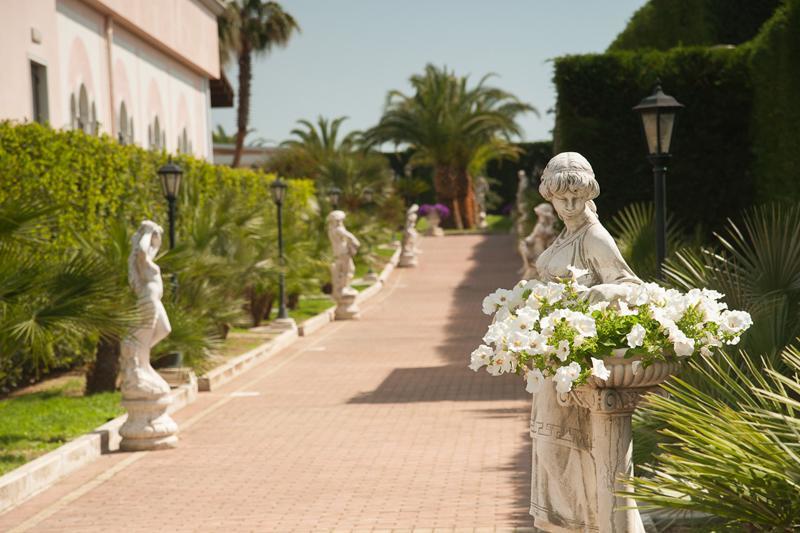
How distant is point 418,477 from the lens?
1061 centimetres

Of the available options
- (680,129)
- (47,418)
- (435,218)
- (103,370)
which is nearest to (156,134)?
(103,370)

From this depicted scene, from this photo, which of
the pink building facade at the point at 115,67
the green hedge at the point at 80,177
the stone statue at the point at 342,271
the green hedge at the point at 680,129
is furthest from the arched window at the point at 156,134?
the green hedge at the point at 680,129

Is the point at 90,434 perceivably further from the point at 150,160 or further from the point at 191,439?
the point at 150,160

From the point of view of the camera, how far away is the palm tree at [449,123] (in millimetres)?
54969

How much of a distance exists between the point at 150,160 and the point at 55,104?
2.75 metres

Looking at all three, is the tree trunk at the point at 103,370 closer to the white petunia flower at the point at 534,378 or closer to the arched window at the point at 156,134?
the white petunia flower at the point at 534,378

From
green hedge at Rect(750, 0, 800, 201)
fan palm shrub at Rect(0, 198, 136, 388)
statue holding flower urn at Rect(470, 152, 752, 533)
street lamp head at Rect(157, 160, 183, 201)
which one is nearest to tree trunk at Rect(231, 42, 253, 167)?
street lamp head at Rect(157, 160, 183, 201)

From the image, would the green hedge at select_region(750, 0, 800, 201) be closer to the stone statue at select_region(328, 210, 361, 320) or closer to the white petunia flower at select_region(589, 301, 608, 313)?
the white petunia flower at select_region(589, 301, 608, 313)

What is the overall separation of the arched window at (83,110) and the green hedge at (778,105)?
42.0 ft

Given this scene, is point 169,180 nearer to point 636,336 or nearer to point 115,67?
point 115,67

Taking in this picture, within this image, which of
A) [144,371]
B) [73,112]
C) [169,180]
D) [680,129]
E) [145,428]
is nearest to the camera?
[145,428]

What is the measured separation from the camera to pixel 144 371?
12617 millimetres

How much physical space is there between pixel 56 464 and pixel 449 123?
4508 centimetres

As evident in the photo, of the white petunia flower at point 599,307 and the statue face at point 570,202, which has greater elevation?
the statue face at point 570,202
